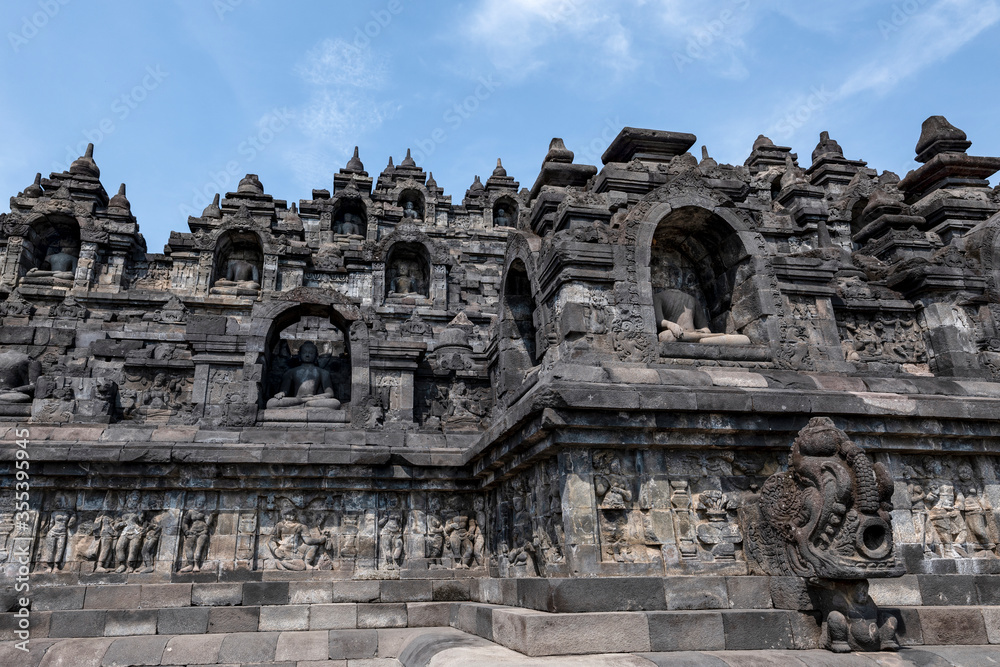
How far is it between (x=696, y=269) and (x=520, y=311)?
8.84ft

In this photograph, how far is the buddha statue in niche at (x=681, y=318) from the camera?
28.9ft

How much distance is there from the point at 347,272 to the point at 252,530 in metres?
16.9

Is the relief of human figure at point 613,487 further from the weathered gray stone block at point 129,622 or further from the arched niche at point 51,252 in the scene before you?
the arched niche at point 51,252

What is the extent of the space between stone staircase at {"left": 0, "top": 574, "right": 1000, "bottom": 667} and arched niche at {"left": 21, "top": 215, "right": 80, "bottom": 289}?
763 inches

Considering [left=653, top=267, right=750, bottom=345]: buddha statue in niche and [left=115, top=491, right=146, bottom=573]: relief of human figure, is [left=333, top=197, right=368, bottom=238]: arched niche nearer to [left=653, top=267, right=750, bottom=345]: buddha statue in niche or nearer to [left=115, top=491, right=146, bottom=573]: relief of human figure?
[left=115, top=491, right=146, bottom=573]: relief of human figure

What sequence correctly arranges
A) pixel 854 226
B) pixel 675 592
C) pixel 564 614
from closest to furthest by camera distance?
pixel 564 614, pixel 675 592, pixel 854 226

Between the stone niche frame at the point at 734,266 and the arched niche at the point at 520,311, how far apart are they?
2.12 m

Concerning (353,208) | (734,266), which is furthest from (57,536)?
(353,208)

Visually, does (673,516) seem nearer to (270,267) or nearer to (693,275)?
(693,275)

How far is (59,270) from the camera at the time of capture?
25359 millimetres

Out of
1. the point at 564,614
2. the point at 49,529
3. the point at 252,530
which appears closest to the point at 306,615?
the point at 252,530

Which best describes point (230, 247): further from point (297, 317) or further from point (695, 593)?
point (695, 593)

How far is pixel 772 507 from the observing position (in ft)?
22.8

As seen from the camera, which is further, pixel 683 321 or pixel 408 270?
pixel 408 270
